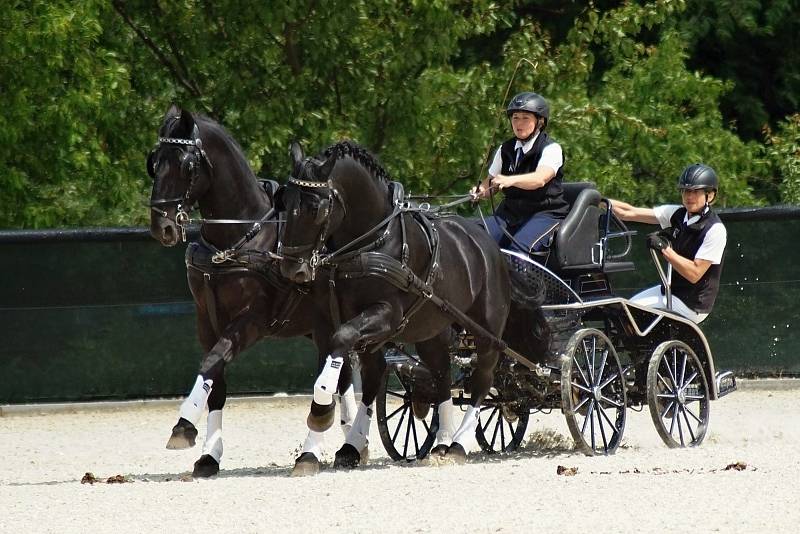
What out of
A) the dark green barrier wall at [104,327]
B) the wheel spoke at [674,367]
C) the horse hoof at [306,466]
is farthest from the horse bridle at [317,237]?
the dark green barrier wall at [104,327]

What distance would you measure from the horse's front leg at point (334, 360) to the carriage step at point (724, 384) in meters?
2.87

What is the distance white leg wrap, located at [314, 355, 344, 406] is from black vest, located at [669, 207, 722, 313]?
3.16 meters

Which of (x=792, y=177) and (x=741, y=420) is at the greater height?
(x=792, y=177)

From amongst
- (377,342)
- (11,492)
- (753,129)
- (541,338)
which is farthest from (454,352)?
(753,129)

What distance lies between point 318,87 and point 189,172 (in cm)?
704

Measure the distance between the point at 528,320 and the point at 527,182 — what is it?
34.5 inches

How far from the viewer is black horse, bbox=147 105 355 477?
8.66 metres

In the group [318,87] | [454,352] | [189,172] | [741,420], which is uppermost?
[318,87]

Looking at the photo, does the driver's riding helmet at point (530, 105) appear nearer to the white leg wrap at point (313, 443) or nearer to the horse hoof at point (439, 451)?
the horse hoof at point (439, 451)

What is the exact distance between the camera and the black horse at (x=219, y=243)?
28.4 ft

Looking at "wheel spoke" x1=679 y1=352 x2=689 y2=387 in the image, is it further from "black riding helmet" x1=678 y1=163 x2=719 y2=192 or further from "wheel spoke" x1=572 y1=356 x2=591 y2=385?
"black riding helmet" x1=678 y1=163 x2=719 y2=192

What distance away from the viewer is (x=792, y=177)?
1709cm

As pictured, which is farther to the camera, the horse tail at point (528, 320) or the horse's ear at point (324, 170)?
the horse tail at point (528, 320)

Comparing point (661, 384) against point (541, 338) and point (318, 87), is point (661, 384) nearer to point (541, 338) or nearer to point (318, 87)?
point (541, 338)
